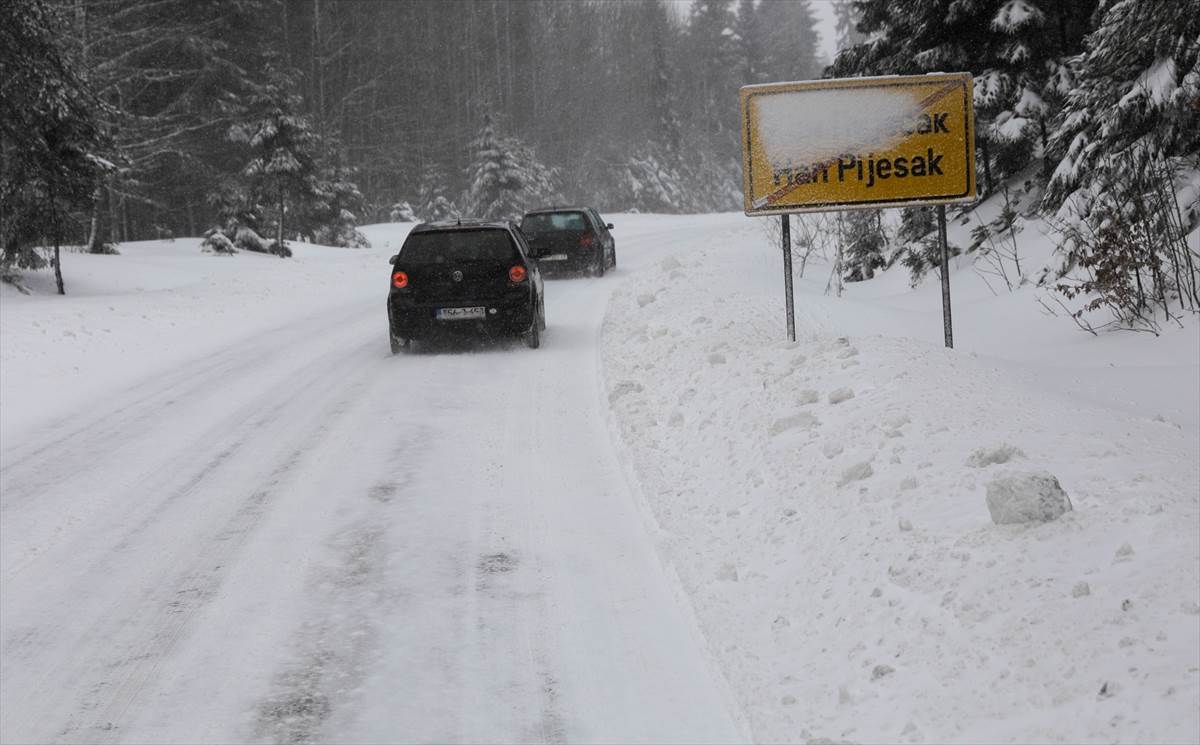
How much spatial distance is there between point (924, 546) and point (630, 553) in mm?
1707

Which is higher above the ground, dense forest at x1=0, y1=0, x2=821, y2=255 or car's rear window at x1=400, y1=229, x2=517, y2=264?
dense forest at x1=0, y1=0, x2=821, y2=255

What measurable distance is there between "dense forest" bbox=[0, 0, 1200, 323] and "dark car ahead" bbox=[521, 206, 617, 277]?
5440 millimetres

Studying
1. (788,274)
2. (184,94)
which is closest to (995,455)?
(788,274)

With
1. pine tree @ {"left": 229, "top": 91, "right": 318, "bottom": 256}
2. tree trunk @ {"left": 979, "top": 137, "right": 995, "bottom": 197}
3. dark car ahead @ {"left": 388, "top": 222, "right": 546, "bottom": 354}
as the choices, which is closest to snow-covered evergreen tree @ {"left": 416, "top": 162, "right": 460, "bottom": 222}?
pine tree @ {"left": 229, "top": 91, "right": 318, "bottom": 256}

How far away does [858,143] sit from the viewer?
9359mm

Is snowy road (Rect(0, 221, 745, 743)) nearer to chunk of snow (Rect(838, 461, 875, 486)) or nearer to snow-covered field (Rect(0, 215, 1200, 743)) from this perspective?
snow-covered field (Rect(0, 215, 1200, 743))

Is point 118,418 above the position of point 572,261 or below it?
below

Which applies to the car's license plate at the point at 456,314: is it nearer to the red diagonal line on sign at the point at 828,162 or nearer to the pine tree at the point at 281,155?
the red diagonal line on sign at the point at 828,162

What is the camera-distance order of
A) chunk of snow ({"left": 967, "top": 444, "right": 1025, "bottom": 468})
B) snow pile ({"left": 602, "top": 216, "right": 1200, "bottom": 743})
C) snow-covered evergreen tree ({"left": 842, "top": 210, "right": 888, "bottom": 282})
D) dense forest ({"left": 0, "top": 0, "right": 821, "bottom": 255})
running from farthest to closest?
dense forest ({"left": 0, "top": 0, "right": 821, "bottom": 255}) → snow-covered evergreen tree ({"left": 842, "top": 210, "right": 888, "bottom": 282}) → chunk of snow ({"left": 967, "top": 444, "right": 1025, "bottom": 468}) → snow pile ({"left": 602, "top": 216, "right": 1200, "bottom": 743})

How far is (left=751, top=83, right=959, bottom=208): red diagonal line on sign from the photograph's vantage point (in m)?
9.23

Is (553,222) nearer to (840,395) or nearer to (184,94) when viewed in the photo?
(840,395)

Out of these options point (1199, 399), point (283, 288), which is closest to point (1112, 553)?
point (1199, 399)

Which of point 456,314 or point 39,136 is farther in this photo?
point 39,136

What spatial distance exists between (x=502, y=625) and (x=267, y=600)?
4.00ft
